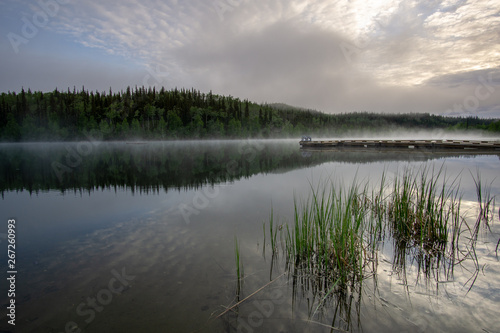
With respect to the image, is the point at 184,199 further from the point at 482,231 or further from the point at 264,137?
the point at 264,137

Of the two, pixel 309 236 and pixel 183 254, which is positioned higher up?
pixel 309 236

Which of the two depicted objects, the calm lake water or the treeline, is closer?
the calm lake water

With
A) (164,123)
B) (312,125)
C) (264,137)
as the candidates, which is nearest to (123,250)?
(164,123)

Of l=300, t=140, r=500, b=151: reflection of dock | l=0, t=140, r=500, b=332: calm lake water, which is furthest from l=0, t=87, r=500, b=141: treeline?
l=0, t=140, r=500, b=332: calm lake water

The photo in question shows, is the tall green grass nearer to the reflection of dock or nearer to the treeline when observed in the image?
the reflection of dock

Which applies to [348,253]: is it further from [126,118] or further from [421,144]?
[126,118]

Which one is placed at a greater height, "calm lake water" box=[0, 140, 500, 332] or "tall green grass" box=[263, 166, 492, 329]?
"tall green grass" box=[263, 166, 492, 329]

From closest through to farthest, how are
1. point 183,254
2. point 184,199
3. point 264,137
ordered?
point 183,254 → point 184,199 → point 264,137

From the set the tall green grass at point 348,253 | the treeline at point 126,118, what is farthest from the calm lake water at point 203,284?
the treeline at point 126,118

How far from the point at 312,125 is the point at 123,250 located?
200848mm

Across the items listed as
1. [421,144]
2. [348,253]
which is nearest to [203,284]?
[348,253]

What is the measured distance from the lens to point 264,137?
17212 cm

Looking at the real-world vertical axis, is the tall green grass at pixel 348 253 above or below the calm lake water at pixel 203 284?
above

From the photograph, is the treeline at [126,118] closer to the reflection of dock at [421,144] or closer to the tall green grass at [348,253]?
the reflection of dock at [421,144]
